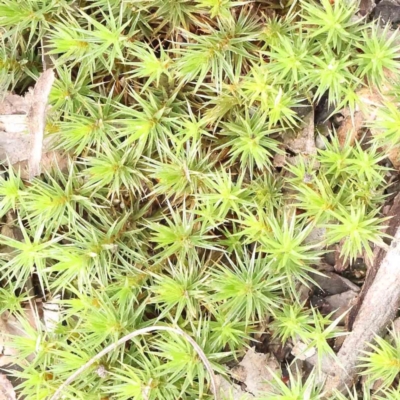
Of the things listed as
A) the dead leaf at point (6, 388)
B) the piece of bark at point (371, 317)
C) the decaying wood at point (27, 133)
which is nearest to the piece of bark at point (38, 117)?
the decaying wood at point (27, 133)

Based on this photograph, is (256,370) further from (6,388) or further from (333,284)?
(6,388)

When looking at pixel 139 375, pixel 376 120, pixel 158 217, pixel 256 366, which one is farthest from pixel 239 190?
pixel 139 375

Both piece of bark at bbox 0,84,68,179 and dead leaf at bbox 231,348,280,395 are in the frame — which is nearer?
dead leaf at bbox 231,348,280,395

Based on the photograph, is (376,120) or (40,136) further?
(40,136)

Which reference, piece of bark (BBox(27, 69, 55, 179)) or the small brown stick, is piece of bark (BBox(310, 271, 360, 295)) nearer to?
the small brown stick

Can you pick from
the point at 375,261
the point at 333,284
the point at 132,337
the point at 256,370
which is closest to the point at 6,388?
the point at 132,337

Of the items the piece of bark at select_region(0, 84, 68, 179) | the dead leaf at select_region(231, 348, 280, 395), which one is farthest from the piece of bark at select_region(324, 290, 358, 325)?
the piece of bark at select_region(0, 84, 68, 179)

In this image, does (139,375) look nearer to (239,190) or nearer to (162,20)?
(239,190)
